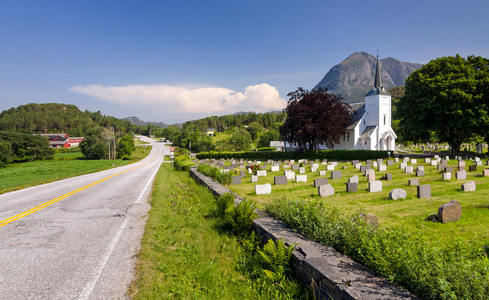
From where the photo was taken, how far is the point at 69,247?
614 cm

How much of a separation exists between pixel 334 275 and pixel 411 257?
110cm

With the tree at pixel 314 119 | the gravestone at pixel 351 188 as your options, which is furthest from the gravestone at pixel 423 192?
the tree at pixel 314 119

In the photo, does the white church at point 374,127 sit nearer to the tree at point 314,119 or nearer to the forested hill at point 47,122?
the tree at point 314,119

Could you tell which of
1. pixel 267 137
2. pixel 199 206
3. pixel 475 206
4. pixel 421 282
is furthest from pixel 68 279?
pixel 267 137

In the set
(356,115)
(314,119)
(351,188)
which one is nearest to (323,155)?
(314,119)

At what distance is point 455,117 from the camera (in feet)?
103

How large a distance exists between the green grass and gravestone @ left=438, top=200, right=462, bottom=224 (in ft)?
20.1

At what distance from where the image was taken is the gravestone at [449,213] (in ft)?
26.0

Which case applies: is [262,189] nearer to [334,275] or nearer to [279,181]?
[279,181]

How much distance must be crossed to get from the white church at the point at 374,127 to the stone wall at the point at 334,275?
47.1 metres

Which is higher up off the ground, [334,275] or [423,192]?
[334,275]

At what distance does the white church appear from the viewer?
47344mm

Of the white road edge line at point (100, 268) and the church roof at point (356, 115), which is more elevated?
the church roof at point (356, 115)

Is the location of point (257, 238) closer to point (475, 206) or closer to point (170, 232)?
point (170, 232)
